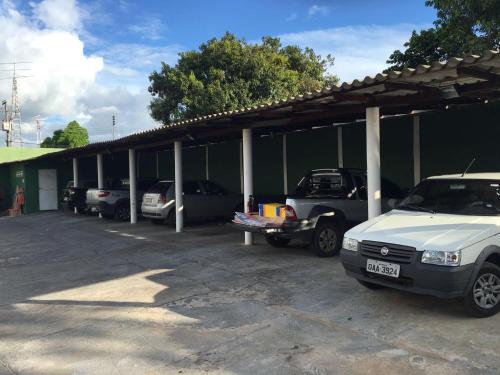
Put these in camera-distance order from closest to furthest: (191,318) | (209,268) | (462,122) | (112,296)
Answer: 1. (191,318)
2. (112,296)
3. (209,268)
4. (462,122)

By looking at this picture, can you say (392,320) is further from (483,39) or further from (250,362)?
(483,39)

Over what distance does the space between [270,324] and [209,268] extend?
3.02m

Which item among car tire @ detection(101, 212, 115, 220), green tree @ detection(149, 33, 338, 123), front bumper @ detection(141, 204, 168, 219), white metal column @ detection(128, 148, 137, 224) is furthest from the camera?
green tree @ detection(149, 33, 338, 123)

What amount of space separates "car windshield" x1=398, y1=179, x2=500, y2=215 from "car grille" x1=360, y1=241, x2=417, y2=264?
1153 mm

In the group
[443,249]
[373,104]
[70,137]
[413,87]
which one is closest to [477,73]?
[413,87]

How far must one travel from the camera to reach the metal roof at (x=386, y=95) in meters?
5.43

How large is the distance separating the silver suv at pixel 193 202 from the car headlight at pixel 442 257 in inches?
381

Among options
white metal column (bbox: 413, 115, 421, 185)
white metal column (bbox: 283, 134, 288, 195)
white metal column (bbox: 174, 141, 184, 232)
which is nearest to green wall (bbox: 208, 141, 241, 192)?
white metal column (bbox: 283, 134, 288, 195)

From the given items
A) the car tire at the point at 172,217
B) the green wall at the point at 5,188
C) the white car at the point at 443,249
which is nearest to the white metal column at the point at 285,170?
the car tire at the point at 172,217

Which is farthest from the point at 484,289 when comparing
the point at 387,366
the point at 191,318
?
the point at 191,318

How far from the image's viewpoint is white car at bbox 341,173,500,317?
440 cm

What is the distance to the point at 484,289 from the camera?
15.3ft

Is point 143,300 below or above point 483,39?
below

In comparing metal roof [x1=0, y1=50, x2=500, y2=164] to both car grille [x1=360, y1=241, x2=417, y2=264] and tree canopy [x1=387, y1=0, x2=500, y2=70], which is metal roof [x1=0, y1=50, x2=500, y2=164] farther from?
tree canopy [x1=387, y1=0, x2=500, y2=70]
